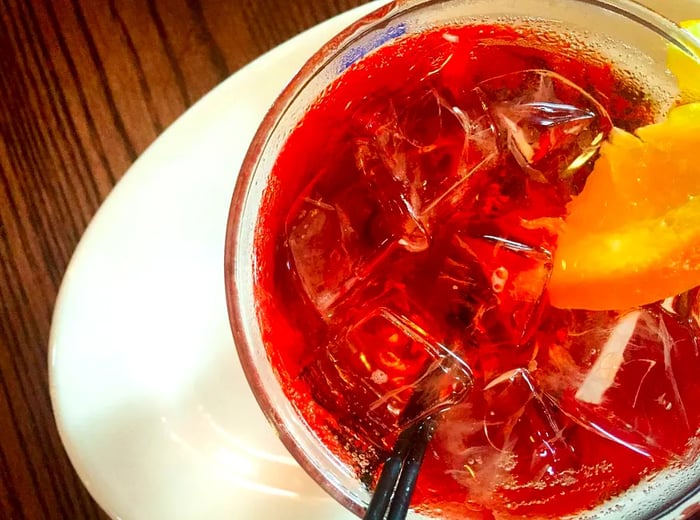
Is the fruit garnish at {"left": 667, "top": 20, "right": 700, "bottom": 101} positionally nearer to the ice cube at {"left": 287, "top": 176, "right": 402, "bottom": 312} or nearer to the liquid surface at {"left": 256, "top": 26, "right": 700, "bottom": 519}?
the liquid surface at {"left": 256, "top": 26, "right": 700, "bottom": 519}

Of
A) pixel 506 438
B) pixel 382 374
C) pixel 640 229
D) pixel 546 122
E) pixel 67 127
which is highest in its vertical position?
pixel 67 127

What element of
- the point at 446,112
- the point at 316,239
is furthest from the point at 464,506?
the point at 446,112

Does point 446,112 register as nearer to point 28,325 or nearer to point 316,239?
point 316,239

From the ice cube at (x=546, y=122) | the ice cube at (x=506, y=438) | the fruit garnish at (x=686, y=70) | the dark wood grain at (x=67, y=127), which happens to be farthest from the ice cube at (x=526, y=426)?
the dark wood grain at (x=67, y=127)

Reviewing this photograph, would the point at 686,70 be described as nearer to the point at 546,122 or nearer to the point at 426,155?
the point at 546,122

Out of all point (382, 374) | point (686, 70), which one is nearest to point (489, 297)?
point (382, 374)

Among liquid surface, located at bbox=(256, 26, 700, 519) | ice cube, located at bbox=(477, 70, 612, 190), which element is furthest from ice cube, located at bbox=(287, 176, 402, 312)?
ice cube, located at bbox=(477, 70, 612, 190)

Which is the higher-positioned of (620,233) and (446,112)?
(446,112)
